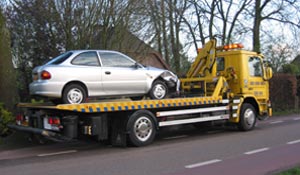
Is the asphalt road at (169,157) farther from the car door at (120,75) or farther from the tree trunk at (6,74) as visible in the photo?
the tree trunk at (6,74)

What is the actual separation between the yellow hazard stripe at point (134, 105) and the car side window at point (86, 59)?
1.08m

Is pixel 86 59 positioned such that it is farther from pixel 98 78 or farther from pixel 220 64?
pixel 220 64

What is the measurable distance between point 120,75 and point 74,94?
51.9 inches

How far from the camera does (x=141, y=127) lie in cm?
988

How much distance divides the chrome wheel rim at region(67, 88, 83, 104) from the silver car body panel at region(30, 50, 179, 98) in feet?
0.69

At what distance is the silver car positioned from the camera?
9070 mm

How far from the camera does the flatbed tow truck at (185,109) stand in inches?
362

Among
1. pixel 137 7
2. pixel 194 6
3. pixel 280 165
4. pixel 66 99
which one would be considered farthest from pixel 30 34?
pixel 194 6

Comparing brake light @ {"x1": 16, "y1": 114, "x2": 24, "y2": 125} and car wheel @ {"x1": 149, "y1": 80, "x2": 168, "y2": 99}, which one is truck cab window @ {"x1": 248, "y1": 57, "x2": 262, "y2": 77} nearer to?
car wheel @ {"x1": 149, "y1": 80, "x2": 168, "y2": 99}

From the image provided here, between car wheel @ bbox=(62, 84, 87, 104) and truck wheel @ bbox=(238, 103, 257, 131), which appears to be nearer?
car wheel @ bbox=(62, 84, 87, 104)

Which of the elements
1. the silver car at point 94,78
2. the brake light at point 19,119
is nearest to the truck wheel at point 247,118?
the silver car at point 94,78

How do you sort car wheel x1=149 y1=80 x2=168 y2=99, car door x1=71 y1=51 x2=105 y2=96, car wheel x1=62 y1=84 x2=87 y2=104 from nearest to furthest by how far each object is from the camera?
car wheel x1=62 y1=84 x2=87 y2=104, car door x1=71 y1=51 x2=105 y2=96, car wheel x1=149 y1=80 x2=168 y2=99

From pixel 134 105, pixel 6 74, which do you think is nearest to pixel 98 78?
pixel 134 105

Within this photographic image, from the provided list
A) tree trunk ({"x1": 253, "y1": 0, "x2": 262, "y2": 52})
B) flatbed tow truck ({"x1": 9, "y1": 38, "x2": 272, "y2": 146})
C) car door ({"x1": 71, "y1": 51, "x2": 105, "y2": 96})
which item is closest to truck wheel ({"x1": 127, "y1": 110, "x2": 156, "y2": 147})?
flatbed tow truck ({"x1": 9, "y1": 38, "x2": 272, "y2": 146})
